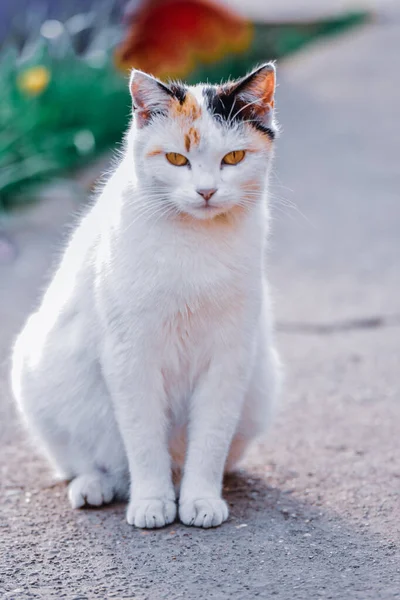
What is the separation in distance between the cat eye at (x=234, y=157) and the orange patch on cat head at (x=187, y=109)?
5.4 inches

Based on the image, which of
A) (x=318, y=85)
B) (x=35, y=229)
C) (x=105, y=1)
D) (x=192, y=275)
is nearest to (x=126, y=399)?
(x=192, y=275)

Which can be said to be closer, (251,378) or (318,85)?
(251,378)

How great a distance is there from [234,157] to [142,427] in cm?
82

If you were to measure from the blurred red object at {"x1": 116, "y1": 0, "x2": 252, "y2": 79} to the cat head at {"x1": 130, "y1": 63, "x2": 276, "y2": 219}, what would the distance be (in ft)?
17.4

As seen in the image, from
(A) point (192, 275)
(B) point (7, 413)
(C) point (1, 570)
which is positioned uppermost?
(A) point (192, 275)

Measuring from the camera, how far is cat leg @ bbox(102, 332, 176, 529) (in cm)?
273

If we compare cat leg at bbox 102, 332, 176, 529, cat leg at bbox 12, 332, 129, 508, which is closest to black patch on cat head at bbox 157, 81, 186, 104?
cat leg at bbox 102, 332, 176, 529

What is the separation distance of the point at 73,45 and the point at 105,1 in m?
1.01

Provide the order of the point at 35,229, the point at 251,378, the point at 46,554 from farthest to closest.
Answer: the point at 35,229
the point at 251,378
the point at 46,554

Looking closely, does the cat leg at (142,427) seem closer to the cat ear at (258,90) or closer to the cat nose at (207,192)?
the cat nose at (207,192)

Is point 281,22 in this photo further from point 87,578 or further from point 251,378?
point 87,578

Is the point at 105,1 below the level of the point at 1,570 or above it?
above

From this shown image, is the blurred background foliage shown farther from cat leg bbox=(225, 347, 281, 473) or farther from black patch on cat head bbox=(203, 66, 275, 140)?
black patch on cat head bbox=(203, 66, 275, 140)

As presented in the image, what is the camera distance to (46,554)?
2693mm
